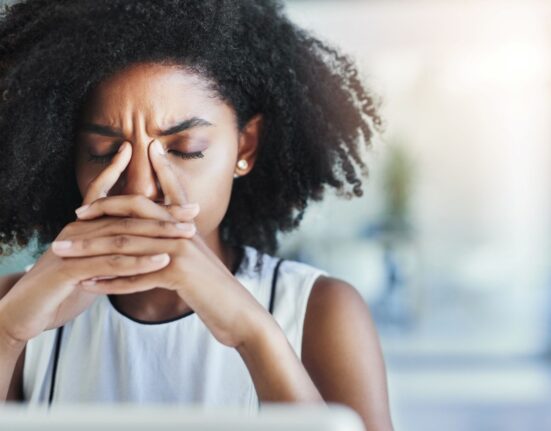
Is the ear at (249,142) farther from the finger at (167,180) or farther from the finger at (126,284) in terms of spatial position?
the finger at (126,284)

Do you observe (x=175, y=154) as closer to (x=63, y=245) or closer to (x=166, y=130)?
(x=166, y=130)

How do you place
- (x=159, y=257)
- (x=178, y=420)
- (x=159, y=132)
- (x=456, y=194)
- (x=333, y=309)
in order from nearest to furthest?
(x=178, y=420) → (x=159, y=257) → (x=159, y=132) → (x=333, y=309) → (x=456, y=194)

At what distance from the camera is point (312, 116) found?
1.42 meters

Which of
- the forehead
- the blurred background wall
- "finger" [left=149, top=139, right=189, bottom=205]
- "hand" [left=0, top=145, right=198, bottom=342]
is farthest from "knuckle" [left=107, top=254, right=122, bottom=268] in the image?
the blurred background wall

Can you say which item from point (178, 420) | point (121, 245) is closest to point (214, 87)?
point (121, 245)

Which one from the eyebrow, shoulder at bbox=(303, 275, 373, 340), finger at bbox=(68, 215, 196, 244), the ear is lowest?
shoulder at bbox=(303, 275, 373, 340)

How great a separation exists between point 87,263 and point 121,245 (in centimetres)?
5

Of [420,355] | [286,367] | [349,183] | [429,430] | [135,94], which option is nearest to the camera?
[286,367]

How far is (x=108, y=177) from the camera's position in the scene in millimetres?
1098

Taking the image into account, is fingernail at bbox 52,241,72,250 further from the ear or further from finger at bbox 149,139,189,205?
the ear

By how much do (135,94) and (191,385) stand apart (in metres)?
0.47

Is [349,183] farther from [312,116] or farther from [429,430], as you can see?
[429,430]

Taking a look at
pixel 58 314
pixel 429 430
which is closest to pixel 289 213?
pixel 58 314

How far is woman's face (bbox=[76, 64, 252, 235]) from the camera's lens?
116 cm
